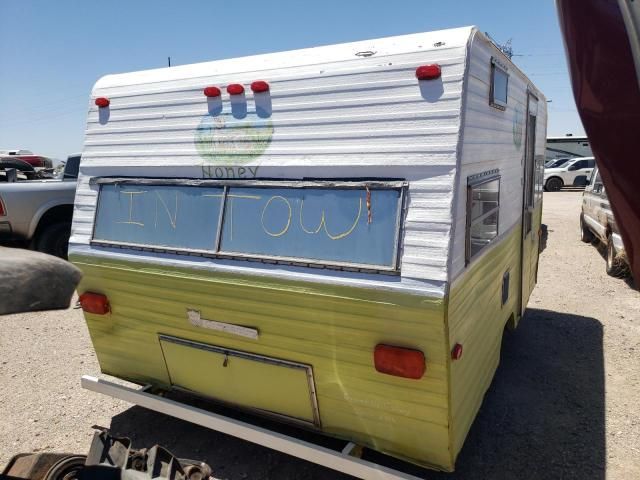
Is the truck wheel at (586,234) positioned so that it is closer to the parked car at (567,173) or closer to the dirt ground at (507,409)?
the dirt ground at (507,409)

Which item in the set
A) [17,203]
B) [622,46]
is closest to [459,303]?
[622,46]

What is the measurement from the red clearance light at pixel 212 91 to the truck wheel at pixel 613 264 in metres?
7.30

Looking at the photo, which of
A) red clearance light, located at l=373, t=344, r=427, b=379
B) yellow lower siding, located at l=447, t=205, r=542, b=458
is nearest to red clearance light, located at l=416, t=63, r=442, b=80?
yellow lower siding, located at l=447, t=205, r=542, b=458

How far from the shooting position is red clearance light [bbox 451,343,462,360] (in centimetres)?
253

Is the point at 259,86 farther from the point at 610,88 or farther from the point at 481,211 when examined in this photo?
the point at 610,88

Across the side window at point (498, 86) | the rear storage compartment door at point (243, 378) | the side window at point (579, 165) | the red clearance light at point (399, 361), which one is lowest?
the rear storage compartment door at point (243, 378)

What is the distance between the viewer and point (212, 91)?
3.10m

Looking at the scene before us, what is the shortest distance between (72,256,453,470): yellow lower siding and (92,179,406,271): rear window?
0.17 meters

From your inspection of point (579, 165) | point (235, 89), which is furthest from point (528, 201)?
point (579, 165)

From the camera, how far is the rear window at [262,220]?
2588mm

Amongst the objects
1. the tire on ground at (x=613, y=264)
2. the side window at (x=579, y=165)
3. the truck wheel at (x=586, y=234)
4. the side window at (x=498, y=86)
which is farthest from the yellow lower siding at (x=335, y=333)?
the side window at (x=579, y=165)

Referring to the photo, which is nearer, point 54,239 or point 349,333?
point 349,333

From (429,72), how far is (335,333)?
4.87 feet

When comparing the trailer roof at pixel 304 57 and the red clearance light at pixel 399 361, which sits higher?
the trailer roof at pixel 304 57
